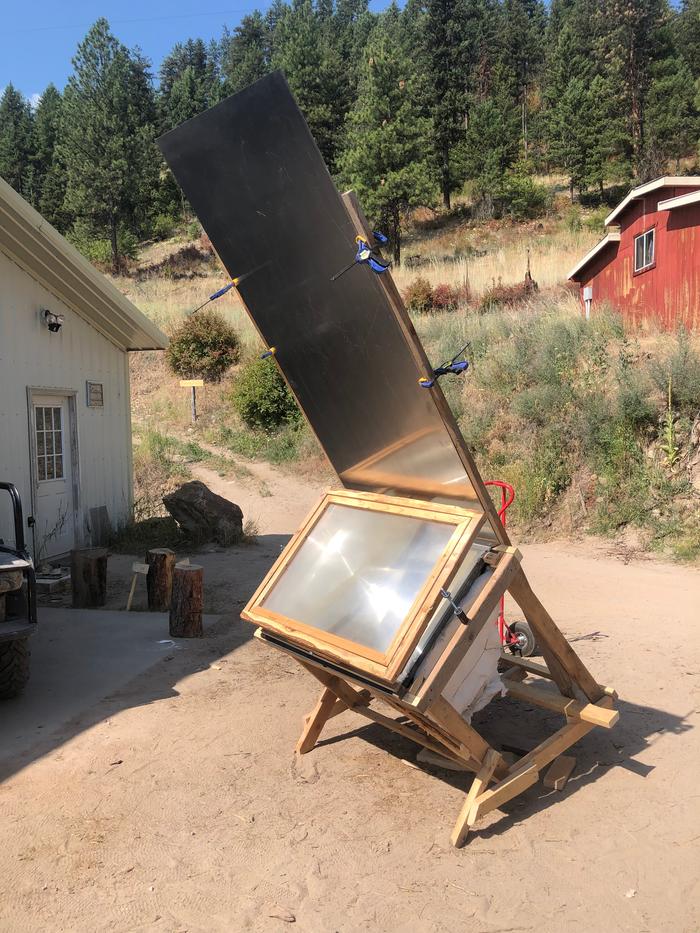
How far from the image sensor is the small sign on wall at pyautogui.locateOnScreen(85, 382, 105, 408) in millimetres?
10297

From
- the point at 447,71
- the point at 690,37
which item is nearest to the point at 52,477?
the point at 447,71

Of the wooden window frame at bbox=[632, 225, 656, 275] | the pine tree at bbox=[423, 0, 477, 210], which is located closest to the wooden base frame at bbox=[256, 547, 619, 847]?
the wooden window frame at bbox=[632, 225, 656, 275]

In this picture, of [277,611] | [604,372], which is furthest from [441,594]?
[604,372]

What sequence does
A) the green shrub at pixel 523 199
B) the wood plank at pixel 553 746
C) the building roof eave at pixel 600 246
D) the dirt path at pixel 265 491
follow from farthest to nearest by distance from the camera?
the green shrub at pixel 523 199, the building roof eave at pixel 600 246, the dirt path at pixel 265 491, the wood plank at pixel 553 746

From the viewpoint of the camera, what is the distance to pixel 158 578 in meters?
7.83

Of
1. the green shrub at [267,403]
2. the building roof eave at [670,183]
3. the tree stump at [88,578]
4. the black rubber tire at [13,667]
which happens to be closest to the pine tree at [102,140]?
the green shrub at [267,403]

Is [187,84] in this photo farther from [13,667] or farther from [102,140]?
[13,667]

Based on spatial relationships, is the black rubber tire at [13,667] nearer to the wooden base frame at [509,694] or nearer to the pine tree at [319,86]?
the wooden base frame at [509,694]

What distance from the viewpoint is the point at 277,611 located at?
371cm

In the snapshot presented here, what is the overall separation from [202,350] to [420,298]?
768 centimetres

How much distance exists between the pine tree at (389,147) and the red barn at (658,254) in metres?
15.9

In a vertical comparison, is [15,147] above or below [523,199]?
above

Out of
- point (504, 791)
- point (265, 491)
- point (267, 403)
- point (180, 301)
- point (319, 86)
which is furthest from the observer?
point (319, 86)

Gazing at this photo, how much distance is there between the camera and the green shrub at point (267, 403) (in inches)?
802
